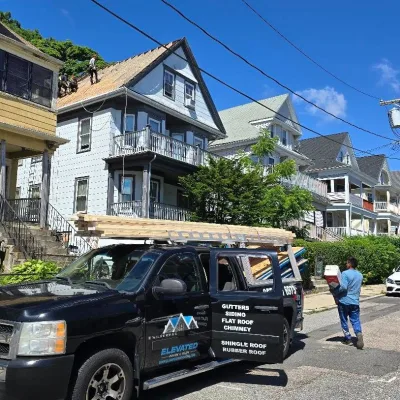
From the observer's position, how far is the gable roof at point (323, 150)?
140ft

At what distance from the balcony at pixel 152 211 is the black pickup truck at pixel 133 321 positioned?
13.9 m

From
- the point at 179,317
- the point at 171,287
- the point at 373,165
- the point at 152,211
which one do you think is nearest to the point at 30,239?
the point at 152,211

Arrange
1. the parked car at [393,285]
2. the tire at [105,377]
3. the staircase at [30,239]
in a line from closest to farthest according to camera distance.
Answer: the tire at [105,377] → the staircase at [30,239] → the parked car at [393,285]

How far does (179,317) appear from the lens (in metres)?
5.55

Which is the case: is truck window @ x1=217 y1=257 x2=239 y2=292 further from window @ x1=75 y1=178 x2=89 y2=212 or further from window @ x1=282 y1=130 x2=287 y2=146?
window @ x1=282 y1=130 x2=287 y2=146

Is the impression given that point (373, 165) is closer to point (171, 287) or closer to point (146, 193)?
point (146, 193)

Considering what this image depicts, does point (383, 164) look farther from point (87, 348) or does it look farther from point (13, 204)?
point (87, 348)

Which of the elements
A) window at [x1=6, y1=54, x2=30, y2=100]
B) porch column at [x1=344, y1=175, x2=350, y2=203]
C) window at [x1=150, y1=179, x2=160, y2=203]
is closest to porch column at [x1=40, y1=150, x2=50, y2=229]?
window at [x1=6, y1=54, x2=30, y2=100]

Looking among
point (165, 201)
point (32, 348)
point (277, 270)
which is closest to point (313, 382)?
point (277, 270)

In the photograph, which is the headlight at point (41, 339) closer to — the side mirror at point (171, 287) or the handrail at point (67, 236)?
the side mirror at point (171, 287)

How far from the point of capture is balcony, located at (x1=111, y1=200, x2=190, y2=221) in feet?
66.6

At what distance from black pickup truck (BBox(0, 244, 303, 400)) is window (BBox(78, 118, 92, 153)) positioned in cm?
1666

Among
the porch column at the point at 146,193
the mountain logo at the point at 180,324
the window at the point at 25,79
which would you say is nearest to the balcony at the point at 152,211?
the porch column at the point at 146,193

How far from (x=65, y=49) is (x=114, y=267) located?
4410cm
